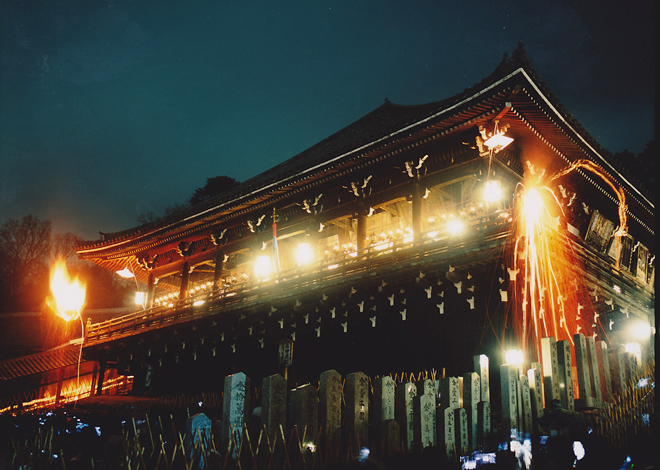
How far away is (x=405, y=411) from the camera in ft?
19.3

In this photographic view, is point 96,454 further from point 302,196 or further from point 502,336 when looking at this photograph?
point 302,196

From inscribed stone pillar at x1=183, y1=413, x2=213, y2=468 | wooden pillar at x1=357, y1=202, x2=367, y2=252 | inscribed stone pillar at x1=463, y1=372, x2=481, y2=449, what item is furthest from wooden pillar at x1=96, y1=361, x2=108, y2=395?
inscribed stone pillar at x1=463, y1=372, x2=481, y2=449

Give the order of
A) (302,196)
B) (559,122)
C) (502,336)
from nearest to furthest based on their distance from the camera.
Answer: (502,336), (559,122), (302,196)

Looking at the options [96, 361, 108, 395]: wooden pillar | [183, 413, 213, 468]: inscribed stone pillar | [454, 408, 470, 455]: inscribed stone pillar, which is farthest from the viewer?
[96, 361, 108, 395]: wooden pillar

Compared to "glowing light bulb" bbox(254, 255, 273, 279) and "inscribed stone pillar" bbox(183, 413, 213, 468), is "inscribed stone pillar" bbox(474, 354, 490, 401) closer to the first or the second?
"inscribed stone pillar" bbox(183, 413, 213, 468)

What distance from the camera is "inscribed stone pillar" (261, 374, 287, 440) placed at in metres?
5.14

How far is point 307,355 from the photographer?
47.6 feet

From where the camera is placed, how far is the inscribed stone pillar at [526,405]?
20.6 feet

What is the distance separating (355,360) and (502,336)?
4.34 metres

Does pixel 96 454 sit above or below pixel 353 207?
below

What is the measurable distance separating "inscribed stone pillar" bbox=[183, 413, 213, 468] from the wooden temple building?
717cm

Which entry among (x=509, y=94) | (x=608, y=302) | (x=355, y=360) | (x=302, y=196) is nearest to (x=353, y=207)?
(x=302, y=196)

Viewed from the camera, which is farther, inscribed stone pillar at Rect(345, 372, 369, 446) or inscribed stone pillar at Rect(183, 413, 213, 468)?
inscribed stone pillar at Rect(345, 372, 369, 446)

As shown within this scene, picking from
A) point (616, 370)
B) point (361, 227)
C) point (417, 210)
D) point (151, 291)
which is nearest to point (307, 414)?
point (616, 370)
